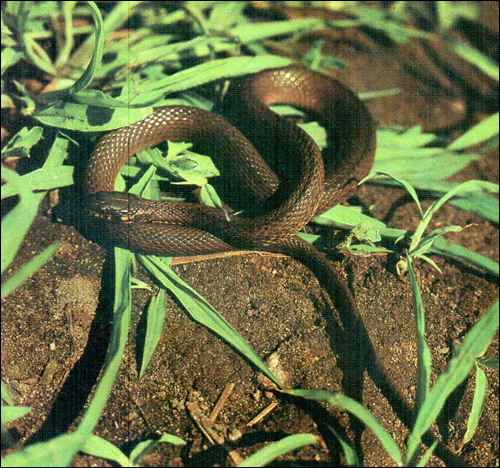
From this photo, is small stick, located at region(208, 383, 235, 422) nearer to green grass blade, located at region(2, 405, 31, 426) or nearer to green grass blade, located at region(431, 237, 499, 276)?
green grass blade, located at region(2, 405, 31, 426)

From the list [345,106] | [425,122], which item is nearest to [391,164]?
[345,106]

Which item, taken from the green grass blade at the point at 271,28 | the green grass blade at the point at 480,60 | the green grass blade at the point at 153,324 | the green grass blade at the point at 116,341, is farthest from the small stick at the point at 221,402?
the green grass blade at the point at 480,60

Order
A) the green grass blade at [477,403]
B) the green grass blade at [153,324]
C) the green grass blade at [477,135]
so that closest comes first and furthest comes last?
the green grass blade at [153,324], the green grass blade at [477,403], the green grass blade at [477,135]

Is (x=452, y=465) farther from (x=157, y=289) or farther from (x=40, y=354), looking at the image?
(x=40, y=354)

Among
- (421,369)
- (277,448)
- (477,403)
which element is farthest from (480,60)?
(277,448)

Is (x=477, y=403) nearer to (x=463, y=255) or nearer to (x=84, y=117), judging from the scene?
(x=463, y=255)

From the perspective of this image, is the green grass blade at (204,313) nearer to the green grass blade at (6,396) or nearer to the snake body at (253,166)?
the snake body at (253,166)

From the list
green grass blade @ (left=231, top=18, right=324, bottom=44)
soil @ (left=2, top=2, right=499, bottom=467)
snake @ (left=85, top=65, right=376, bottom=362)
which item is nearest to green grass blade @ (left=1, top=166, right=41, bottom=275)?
soil @ (left=2, top=2, right=499, bottom=467)
